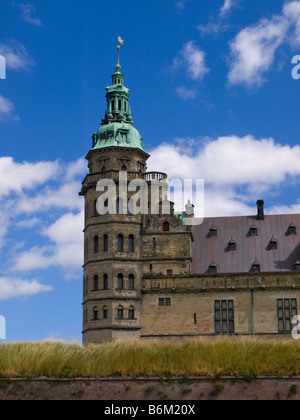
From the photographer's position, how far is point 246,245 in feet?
207

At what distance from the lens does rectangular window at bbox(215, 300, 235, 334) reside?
5931 centimetres

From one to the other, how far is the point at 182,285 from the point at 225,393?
22.2 metres

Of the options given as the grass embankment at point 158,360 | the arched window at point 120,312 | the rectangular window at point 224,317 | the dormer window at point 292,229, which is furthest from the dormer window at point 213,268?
the grass embankment at point 158,360

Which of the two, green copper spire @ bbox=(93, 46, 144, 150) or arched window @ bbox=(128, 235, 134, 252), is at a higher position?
green copper spire @ bbox=(93, 46, 144, 150)

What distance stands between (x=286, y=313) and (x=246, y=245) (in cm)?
671

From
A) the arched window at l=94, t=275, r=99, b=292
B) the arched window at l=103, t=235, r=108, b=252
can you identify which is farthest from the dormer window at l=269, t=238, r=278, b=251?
the arched window at l=94, t=275, r=99, b=292

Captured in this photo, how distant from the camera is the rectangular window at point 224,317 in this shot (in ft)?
195

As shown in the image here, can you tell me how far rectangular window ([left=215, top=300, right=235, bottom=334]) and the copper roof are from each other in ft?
8.34

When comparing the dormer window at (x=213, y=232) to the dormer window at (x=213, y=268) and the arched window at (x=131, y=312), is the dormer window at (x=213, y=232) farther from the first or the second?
the arched window at (x=131, y=312)

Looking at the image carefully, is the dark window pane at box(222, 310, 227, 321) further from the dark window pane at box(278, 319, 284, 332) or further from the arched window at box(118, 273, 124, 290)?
the arched window at box(118, 273, 124, 290)

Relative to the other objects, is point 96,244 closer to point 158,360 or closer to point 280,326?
point 280,326

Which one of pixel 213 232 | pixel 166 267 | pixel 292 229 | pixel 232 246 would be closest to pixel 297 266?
pixel 292 229

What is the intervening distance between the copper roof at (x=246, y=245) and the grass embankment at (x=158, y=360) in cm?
2023

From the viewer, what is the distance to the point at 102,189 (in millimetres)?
62469
